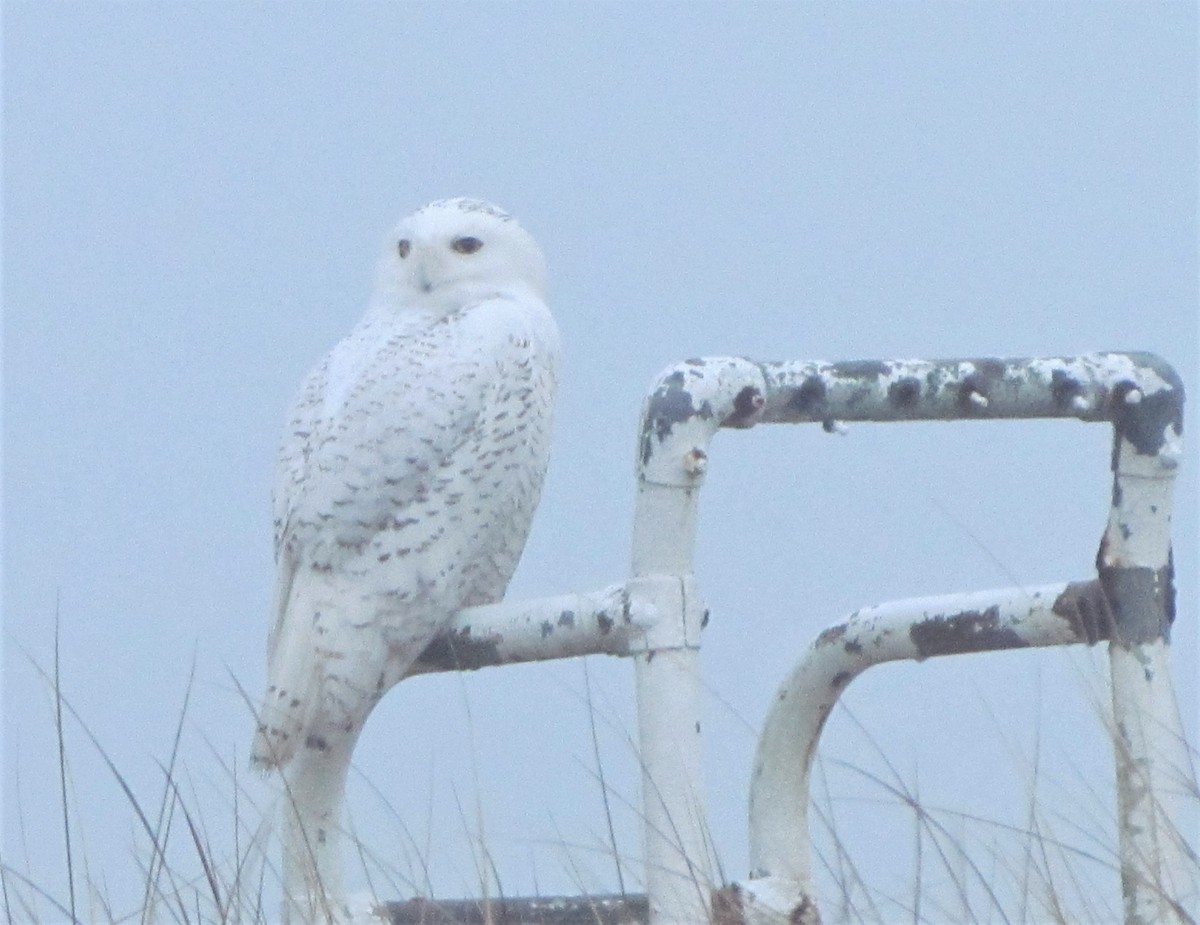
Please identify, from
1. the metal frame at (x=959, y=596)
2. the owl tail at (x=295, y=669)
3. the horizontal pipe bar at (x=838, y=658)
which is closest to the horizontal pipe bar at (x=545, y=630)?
the metal frame at (x=959, y=596)

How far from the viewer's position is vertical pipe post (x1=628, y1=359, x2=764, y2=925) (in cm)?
159

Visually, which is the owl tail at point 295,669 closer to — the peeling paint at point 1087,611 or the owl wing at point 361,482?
the owl wing at point 361,482

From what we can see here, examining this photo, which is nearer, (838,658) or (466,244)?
(838,658)

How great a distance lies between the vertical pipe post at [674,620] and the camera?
Answer: 5.20 feet

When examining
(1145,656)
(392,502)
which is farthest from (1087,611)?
(392,502)

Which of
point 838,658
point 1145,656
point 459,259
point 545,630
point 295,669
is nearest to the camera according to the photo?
point 1145,656

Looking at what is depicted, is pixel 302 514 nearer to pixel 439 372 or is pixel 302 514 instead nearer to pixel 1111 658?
pixel 439 372

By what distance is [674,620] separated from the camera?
5.46ft

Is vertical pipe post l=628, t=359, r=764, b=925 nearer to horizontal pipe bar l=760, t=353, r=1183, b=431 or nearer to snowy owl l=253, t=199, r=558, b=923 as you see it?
horizontal pipe bar l=760, t=353, r=1183, b=431

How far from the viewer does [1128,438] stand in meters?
1.66

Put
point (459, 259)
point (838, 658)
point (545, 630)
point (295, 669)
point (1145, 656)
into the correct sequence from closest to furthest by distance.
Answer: point (1145, 656) < point (838, 658) < point (545, 630) < point (295, 669) < point (459, 259)

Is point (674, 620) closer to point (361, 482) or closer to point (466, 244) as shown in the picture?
point (361, 482)

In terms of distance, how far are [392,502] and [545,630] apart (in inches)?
43.6

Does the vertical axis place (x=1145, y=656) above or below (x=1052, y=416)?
below
